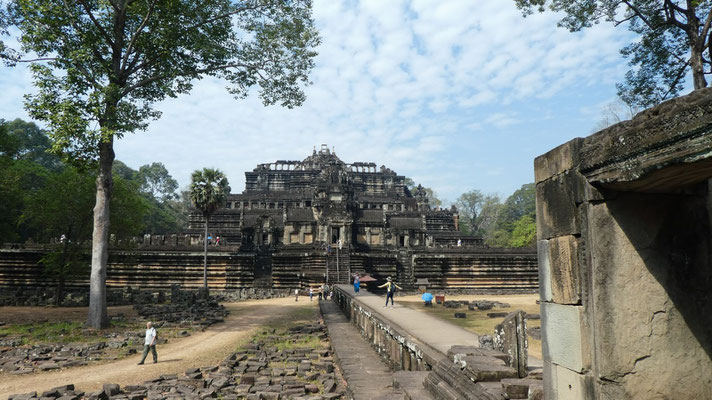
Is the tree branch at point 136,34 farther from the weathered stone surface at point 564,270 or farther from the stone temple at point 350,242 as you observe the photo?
the stone temple at point 350,242

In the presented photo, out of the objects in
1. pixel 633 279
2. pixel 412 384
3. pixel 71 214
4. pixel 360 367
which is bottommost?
pixel 360 367

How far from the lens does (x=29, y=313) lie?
2025cm

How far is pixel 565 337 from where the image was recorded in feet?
11.3

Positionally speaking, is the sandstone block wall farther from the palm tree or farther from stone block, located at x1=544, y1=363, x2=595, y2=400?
the palm tree

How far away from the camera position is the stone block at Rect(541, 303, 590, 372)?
3.27 metres

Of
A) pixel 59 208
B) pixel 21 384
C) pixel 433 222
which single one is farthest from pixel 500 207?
pixel 21 384

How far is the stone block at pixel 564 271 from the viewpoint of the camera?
3350mm

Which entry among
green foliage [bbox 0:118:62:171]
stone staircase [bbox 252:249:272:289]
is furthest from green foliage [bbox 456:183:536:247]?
green foliage [bbox 0:118:62:171]

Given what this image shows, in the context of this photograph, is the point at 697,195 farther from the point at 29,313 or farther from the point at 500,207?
the point at 500,207

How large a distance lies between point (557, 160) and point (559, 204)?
0.39 meters

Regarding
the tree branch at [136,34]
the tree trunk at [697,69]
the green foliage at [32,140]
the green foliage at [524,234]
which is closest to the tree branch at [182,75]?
the tree branch at [136,34]

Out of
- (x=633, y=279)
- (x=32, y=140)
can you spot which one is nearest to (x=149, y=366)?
(x=633, y=279)

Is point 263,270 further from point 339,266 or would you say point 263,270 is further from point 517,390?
point 517,390

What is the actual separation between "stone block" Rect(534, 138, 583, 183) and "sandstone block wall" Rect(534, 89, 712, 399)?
21 mm
